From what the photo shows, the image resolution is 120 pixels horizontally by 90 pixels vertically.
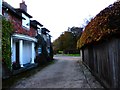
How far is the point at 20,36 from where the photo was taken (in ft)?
68.7

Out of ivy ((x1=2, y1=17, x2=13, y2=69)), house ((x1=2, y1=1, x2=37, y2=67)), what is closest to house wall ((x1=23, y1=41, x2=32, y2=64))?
house ((x1=2, y1=1, x2=37, y2=67))

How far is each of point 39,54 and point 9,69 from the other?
15348 mm

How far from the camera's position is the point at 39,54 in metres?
31.5

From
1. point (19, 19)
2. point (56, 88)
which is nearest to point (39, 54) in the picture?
point (19, 19)

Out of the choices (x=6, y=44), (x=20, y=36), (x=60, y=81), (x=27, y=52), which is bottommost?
(x=60, y=81)

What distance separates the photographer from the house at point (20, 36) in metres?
20.2

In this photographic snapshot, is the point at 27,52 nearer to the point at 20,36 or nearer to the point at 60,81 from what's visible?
the point at 20,36

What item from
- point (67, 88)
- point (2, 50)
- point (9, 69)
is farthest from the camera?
point (9, 69)

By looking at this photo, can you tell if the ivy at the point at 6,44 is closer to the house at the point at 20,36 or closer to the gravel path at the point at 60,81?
the gravel path at the point at 60,81

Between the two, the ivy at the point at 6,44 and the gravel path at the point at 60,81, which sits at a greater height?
the ivy at the point at 6,44

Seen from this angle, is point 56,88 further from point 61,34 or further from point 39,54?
point 61,34

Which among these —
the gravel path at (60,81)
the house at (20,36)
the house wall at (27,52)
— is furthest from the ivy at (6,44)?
the house wall at (27,52)

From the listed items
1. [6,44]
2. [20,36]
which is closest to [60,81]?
[6,44]

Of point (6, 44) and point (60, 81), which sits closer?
point (60, 81)
